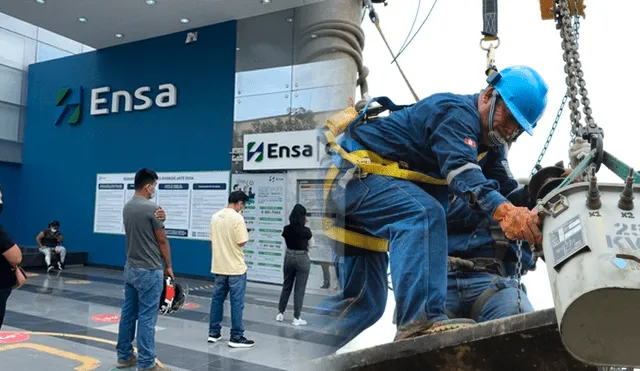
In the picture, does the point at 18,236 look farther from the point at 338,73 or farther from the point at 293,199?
the point at 338,73

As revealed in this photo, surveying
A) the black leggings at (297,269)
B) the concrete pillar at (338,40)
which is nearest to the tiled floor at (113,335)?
the black leggings at (297,269)

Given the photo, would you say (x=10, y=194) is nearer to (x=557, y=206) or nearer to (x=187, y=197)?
(x=187, y=197)

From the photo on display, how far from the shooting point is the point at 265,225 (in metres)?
6.50

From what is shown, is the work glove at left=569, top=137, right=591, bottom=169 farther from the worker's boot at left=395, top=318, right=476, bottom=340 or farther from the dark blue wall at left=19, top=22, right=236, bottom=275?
the dark blue wall at left=19, top=22, right=236, bottom=275

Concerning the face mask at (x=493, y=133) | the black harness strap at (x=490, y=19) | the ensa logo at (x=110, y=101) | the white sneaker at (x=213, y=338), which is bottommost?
the white sneaker at (x=213, y=338)

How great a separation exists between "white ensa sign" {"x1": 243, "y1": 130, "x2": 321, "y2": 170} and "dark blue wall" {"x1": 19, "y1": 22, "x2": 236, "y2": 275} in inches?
23.0

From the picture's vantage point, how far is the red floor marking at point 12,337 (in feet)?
11.5

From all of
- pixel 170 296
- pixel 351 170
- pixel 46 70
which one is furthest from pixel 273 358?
pixel 46 70

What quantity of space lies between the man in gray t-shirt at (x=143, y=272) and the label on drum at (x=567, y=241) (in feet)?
7.64

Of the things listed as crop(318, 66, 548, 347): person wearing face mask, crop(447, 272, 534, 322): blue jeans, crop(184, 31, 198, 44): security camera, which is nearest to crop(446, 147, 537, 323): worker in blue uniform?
crop(447, 272, 534, 322): blue jeans

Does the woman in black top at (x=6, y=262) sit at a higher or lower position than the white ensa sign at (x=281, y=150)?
lower

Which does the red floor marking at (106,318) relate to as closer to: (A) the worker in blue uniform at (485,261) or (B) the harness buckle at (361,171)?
(A) the worker in blue uniform at (485,261)

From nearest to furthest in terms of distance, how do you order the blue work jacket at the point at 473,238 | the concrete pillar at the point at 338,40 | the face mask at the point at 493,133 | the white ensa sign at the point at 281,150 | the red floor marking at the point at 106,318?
the face mask at the point at 493,133 → the concrete pillar at the point at 338,40 → the blue work jacket at the point at 473,238 → the red floor marking at the point at 106,318 → the white ensa sign at the point at 281,150

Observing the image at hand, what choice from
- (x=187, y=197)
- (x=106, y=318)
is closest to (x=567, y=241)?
(x=106, y=318)
